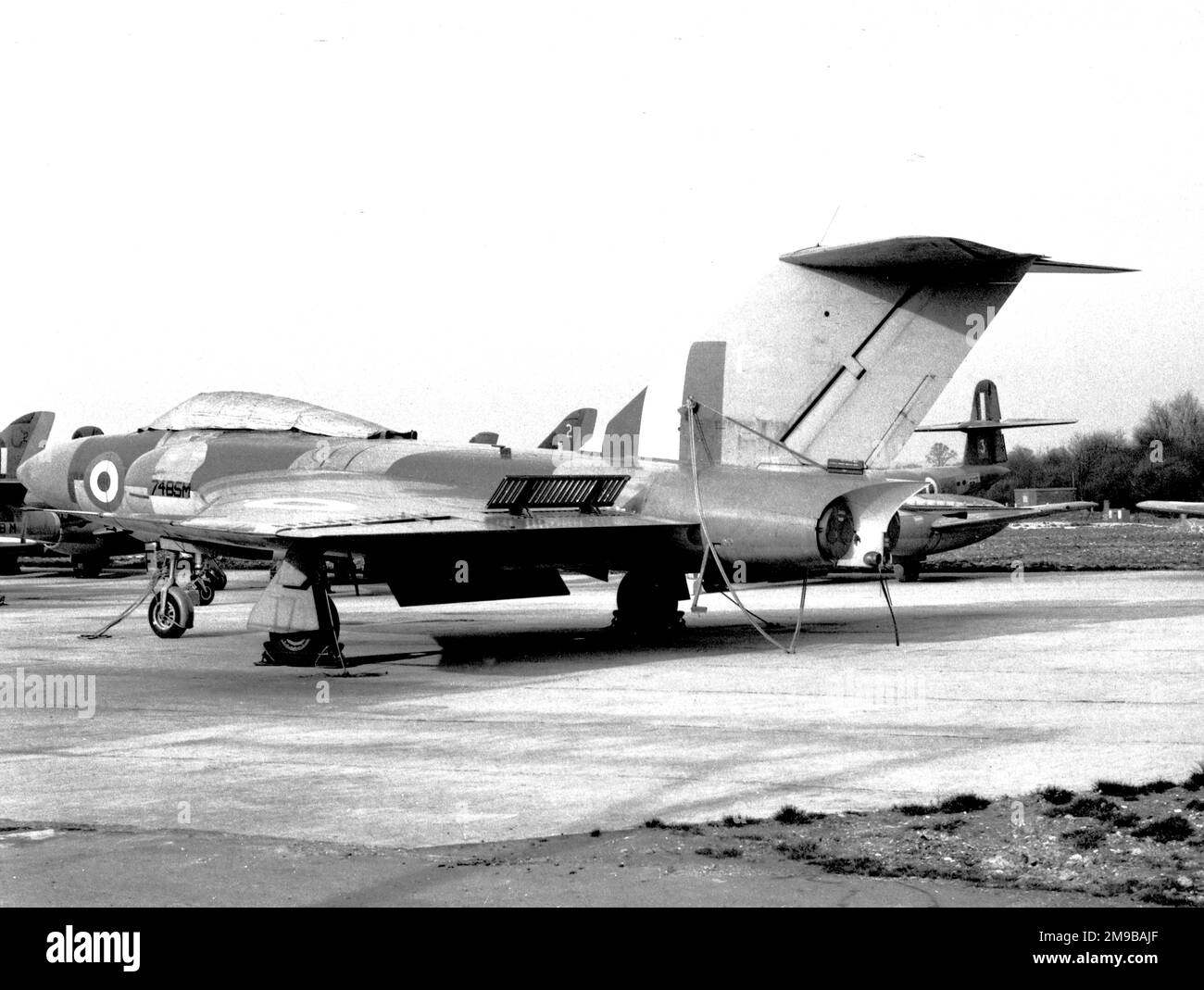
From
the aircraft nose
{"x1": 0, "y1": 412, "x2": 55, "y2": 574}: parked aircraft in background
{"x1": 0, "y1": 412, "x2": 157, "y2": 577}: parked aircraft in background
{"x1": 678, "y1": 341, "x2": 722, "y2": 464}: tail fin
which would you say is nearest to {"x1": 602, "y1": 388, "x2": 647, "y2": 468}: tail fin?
{"x1": 678, "y1": 341, "x2": 722, "y2": 464}: tail fin

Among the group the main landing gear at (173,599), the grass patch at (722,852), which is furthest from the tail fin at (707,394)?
the grass patch at (722,852)

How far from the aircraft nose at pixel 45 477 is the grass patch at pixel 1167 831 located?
1555 cm

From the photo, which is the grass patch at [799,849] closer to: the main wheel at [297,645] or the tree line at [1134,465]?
the main wheel at [297,645]

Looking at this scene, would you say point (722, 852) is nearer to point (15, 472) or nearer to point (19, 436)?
point (15, 472)

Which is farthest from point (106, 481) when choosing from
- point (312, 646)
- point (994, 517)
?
point (994, 517)

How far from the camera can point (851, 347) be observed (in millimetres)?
14398

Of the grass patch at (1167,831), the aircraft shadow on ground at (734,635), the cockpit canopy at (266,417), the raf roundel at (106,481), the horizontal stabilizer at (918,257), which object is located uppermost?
the horizontal stabilizer at (918,257)

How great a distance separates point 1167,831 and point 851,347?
9025 millimetres

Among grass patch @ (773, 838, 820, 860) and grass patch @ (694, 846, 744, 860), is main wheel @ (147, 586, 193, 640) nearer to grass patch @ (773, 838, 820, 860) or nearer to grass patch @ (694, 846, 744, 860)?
grass patch @ (694, 846, 744, 860)

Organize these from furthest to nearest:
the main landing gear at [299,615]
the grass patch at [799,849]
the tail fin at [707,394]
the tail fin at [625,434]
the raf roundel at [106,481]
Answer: the raf roundel at [106,481] → the tail fin at [625,434] → the tail fin at [707,394] → the main landing gear at [299,615] → the grass patch at [799,849]

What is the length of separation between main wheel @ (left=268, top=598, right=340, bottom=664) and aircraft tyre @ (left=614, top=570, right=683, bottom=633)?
169 inches

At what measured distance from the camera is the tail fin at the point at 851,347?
46.8ft
